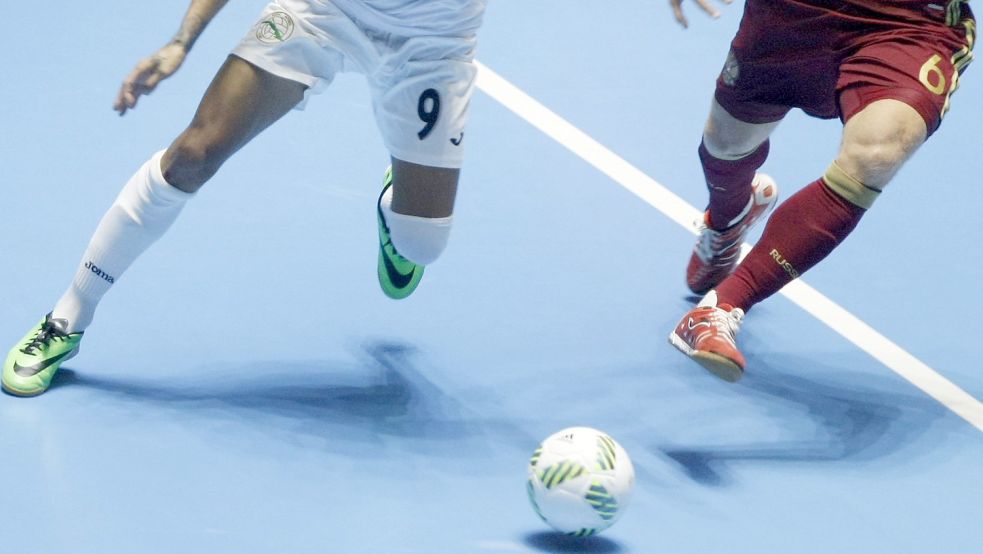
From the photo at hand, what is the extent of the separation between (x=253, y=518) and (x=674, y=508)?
3.20ft

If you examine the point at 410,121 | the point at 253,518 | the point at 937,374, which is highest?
the point at 410,121

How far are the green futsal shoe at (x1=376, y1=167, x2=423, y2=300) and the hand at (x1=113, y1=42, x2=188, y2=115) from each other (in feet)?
3.31

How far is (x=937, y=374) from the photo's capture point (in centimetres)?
412

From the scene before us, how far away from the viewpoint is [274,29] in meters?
3.58

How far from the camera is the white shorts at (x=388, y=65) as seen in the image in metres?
3.58

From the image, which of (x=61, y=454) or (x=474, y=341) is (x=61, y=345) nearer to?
(x=61, y=454)

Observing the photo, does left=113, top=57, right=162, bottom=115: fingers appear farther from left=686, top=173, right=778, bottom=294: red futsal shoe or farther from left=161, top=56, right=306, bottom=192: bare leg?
left=686, top=173, right=778, bottom=294: red futsal shoe

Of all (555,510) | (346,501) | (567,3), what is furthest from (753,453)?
(567,3)

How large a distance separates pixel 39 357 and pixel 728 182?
212cm

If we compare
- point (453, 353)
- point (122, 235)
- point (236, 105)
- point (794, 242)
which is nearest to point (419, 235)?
point (453, 353)

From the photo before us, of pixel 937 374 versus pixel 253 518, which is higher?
pixel 253 518

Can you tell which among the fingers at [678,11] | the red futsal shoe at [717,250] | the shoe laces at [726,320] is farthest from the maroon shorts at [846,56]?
the shoe laces at [726,320]

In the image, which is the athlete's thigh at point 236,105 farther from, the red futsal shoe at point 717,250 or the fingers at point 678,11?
the red futsal shoe at point 717,250

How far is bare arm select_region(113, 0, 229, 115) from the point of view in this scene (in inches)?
126
